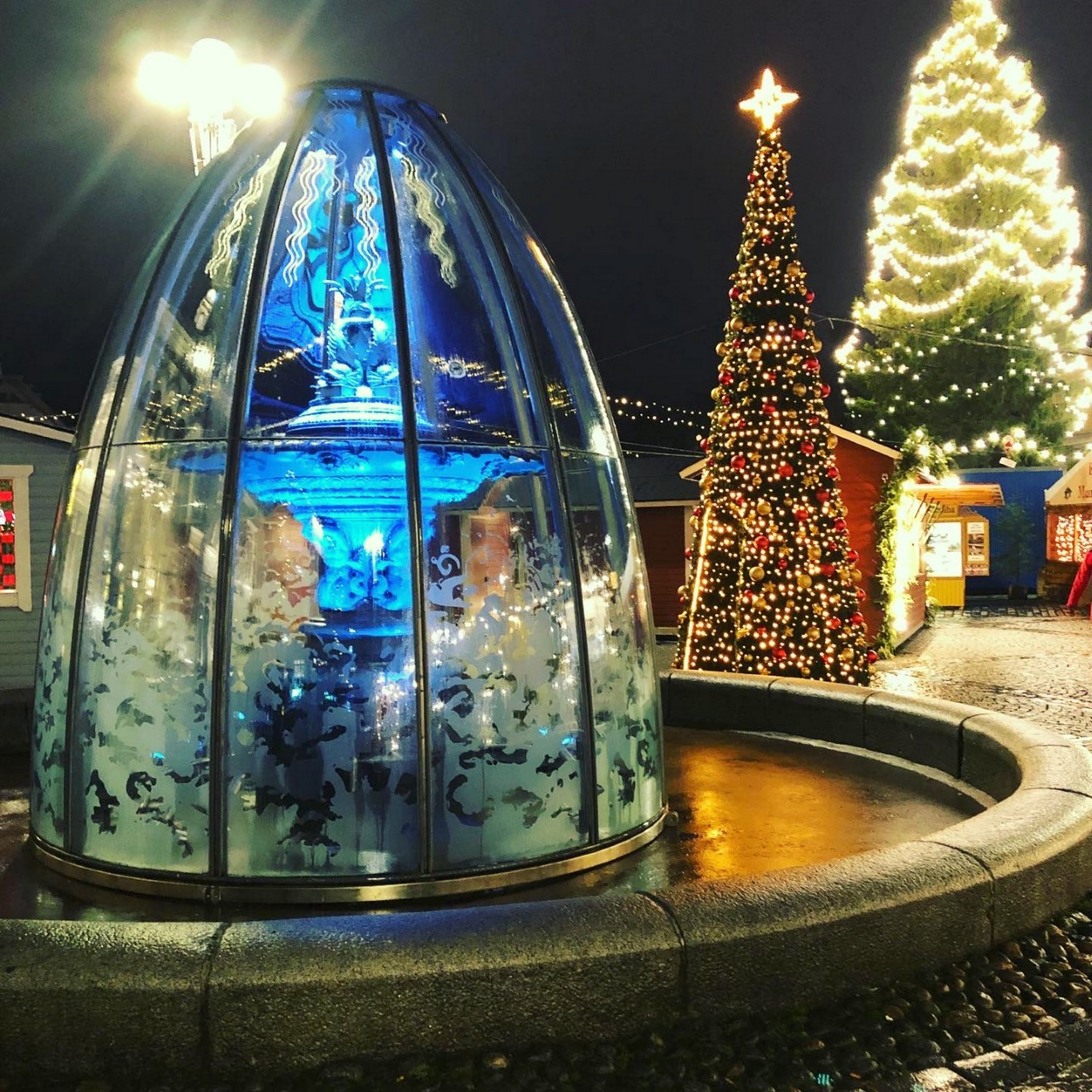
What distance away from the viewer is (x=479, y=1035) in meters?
3.55

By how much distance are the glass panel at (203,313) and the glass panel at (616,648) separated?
6.05ft

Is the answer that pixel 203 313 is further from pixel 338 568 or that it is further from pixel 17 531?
pixel 17 531

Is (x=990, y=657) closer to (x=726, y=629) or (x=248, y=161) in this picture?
(x=726, y=629)

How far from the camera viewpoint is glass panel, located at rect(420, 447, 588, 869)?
15.8ft

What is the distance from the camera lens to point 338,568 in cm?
481

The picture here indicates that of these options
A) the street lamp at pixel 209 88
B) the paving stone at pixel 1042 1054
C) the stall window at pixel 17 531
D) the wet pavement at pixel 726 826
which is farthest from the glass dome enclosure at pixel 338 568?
the stall window at pixel 17 531

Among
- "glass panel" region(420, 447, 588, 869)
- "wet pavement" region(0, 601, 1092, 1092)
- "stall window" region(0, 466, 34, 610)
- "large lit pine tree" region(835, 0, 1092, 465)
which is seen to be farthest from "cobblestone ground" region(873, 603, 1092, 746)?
"large lit pine tree" region(835, 0, 1092, 465)

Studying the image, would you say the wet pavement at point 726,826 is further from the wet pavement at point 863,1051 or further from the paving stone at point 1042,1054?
the paving stone at point 1042,1054

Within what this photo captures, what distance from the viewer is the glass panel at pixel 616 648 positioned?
5.31 m

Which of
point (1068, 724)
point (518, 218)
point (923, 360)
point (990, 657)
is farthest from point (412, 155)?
point (923, 360)

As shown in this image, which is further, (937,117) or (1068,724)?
(937,117)

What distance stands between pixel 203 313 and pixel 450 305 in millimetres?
1273

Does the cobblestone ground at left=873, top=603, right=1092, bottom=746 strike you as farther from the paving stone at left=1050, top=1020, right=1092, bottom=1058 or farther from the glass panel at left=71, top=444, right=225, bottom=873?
the glass panel at left=71, top=444, right=225, bottom=873

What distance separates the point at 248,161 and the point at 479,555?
8.66 feet
